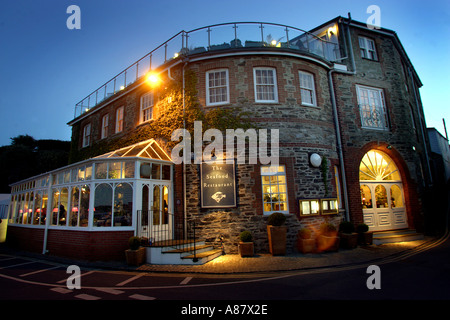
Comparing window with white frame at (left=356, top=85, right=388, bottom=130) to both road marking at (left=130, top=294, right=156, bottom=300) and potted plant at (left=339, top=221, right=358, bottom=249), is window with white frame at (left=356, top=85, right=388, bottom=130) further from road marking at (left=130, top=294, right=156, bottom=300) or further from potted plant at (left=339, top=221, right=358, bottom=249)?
road marking at (left=130, top=294, right=156, bottom=300)

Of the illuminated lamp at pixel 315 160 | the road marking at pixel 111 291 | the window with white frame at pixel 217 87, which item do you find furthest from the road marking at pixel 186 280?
the window with white frame at pixel 217 87

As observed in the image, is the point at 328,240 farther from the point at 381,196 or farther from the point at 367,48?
the point at 367,48

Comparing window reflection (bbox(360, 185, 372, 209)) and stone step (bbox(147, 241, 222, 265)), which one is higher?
window reflection (bbox(360, 185, 372, 209))

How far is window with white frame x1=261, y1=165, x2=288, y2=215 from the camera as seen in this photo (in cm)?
937

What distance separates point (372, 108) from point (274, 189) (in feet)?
23.0

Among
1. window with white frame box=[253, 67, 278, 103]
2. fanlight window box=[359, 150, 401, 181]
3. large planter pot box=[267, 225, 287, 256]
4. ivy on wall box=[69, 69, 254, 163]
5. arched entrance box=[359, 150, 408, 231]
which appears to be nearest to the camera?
large planter pot box=[267, 225, 287, 256]

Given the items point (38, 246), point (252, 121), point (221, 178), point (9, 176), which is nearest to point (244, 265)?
point (221, 178)

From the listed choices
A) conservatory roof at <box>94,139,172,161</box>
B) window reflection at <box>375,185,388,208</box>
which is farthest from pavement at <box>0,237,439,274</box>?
conservatory roof at <box>94,139,172,161</box>

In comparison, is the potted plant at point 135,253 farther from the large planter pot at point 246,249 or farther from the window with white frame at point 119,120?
the window with white frame at point 119,120

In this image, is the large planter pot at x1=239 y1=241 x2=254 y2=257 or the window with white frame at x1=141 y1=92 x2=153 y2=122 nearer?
the large planter pot at x1=239 y1=241 x2=254 y2=257

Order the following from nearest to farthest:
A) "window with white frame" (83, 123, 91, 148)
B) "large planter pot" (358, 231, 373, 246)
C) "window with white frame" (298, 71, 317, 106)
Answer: "large planter pot" (358, 231, 373, 246) → "window with white frame" (298, 71, 317, 106) → "window with white frame" (83, 123, 91, 148)

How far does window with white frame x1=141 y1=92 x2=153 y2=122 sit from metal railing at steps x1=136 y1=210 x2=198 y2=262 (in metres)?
5.26

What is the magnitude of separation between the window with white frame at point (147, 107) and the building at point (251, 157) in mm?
90

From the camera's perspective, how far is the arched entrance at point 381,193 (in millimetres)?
11273
